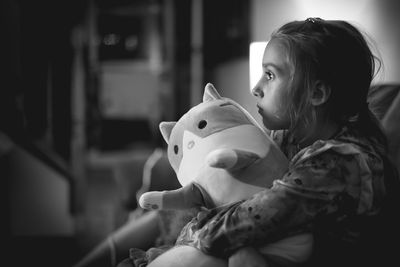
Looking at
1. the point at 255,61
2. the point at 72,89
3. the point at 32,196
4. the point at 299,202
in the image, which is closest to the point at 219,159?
the point at 299,202

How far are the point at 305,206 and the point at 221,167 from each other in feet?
0.39

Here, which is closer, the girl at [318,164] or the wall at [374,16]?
the girl at [318,164]

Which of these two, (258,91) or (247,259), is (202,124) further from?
(247,259)

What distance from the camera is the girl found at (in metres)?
0.63

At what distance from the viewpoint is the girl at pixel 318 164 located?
0.63 meters

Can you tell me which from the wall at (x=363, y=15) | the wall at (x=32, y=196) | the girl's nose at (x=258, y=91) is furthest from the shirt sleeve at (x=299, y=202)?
the wall at (x=32, y=196)

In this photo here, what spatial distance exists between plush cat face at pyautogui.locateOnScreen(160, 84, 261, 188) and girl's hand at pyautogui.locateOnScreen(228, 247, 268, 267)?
14cm

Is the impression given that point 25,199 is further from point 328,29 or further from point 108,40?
point 108,40

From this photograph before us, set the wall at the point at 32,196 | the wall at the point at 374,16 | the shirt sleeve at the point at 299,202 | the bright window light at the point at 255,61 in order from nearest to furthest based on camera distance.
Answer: the shirt sleeve at the point at 299,202 → the bright window light at the point at 255,61 → the wall at the point at 374,16 → the wall at the point at 32,196

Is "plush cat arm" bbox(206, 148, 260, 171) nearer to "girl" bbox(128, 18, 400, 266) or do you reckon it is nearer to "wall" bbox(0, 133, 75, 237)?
"girl" bbox(128, 18, 400, 266)

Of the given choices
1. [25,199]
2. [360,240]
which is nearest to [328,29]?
[360,240]

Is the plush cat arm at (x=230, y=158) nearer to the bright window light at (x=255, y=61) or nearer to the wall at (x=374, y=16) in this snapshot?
the bright window light at (x=255, y=61)

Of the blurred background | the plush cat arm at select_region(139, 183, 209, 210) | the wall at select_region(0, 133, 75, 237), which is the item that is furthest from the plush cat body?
the wall at select_region(0, 133, 75, 237)

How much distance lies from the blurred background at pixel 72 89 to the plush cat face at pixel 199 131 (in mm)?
782
